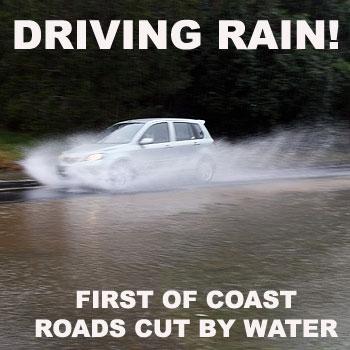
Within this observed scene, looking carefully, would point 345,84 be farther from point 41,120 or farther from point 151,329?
point 151,329

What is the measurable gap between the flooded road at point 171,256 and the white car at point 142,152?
37.6 inches

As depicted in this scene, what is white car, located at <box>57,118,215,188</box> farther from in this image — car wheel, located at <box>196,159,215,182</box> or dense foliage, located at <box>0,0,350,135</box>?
dense foliage, located at <box>0,0,350,135</box>

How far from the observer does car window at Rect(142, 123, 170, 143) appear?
1791 centimetres

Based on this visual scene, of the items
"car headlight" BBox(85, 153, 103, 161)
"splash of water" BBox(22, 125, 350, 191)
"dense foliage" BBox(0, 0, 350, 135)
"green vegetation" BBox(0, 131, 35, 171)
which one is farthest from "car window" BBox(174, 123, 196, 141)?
"dense foliage" BBox(0, 0, 350, 135)

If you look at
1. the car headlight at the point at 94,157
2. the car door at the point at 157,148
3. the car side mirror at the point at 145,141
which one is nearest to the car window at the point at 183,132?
the car door at the point at 157,148

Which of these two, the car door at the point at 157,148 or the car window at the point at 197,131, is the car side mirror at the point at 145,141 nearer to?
the car door at the point at 157,148

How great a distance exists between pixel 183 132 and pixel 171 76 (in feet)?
24.8

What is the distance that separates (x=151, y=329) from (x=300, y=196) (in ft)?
34.2

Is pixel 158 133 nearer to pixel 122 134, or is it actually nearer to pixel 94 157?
pixel 122 134

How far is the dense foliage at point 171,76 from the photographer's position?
936 inches

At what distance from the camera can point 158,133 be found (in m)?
18.0

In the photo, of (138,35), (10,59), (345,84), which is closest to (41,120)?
(10,59)

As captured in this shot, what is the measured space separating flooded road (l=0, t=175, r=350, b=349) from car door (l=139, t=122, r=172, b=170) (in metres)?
1.56

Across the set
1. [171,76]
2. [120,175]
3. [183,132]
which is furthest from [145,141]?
[171,76]
